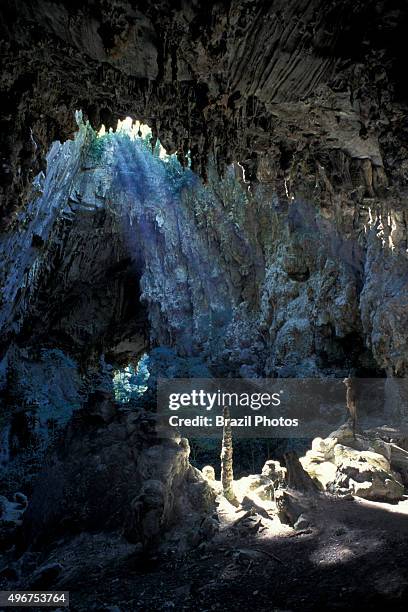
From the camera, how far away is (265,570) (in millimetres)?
5582

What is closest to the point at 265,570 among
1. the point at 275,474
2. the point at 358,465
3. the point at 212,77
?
the point at 358,465

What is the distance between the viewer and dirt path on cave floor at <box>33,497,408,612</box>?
15.3 ft

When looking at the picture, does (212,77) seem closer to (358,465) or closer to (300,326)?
(358,465)

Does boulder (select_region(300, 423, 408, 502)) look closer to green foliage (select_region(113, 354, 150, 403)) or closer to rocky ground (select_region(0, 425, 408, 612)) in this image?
rocky ground (select_region(0, 425, 408, 612))

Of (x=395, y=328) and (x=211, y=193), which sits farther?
(x=211, y=193)

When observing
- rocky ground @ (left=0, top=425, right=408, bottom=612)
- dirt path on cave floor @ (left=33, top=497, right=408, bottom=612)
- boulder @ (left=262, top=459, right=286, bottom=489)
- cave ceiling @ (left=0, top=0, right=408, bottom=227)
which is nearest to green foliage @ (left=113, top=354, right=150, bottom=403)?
boulder @ (left=262, top=459, right=286, bottom=489)

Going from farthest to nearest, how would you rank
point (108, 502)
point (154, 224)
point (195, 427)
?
point (154, 224) < point (195, 427) < point (108, 502)

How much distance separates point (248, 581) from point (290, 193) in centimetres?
643

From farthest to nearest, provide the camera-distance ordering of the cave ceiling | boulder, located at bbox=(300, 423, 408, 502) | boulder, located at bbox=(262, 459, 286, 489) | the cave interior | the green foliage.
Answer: the green foliage
boulder, located at bbox=(262, 459, 286, 489)
boulder, located at bbox=(300, 423, 408, 502)
the cave interior
the cave ceiling

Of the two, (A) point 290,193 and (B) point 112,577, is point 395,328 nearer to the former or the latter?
(A) point 290,193

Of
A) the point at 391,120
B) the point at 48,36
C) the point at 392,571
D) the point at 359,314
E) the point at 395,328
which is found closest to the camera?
the point at 392,571

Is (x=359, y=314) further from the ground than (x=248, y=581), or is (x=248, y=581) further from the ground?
(x=359, y=314)

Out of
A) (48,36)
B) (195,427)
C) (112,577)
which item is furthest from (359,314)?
(48,36)

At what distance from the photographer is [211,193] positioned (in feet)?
66.8
